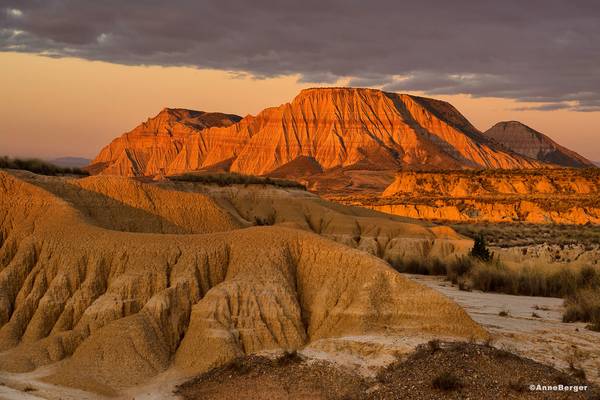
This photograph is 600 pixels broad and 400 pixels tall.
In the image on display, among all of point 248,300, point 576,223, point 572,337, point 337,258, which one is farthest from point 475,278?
point 576,223

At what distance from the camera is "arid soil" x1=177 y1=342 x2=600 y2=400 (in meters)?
16.6

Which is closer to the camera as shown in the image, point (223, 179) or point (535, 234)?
point (223, 179)

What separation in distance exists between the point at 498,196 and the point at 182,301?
9121 cm

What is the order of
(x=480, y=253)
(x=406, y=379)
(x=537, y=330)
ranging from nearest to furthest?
(x=406, y=379) → (x=537, y=330) → (x=480, y=253)

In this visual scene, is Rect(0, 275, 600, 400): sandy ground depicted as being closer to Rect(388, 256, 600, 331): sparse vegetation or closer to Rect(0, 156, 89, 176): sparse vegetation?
Rect(388, 256, 600, 331): sparse vegetation

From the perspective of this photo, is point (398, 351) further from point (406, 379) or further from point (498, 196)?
point (498, 196)

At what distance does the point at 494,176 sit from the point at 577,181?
41.1ft

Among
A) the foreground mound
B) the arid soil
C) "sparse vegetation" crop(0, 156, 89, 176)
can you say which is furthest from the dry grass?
the arid soil

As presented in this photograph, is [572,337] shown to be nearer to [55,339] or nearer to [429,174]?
[55,339]

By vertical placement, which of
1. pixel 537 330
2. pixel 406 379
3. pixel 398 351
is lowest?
pixel 537 330

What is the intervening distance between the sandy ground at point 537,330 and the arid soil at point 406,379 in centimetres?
243

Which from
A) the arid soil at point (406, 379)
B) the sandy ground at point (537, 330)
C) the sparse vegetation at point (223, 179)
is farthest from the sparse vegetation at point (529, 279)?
the sparse vegetation at point (223, 179)

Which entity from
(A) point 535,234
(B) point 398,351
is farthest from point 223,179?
(B) point 398,351

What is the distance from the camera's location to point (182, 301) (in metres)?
21.4
